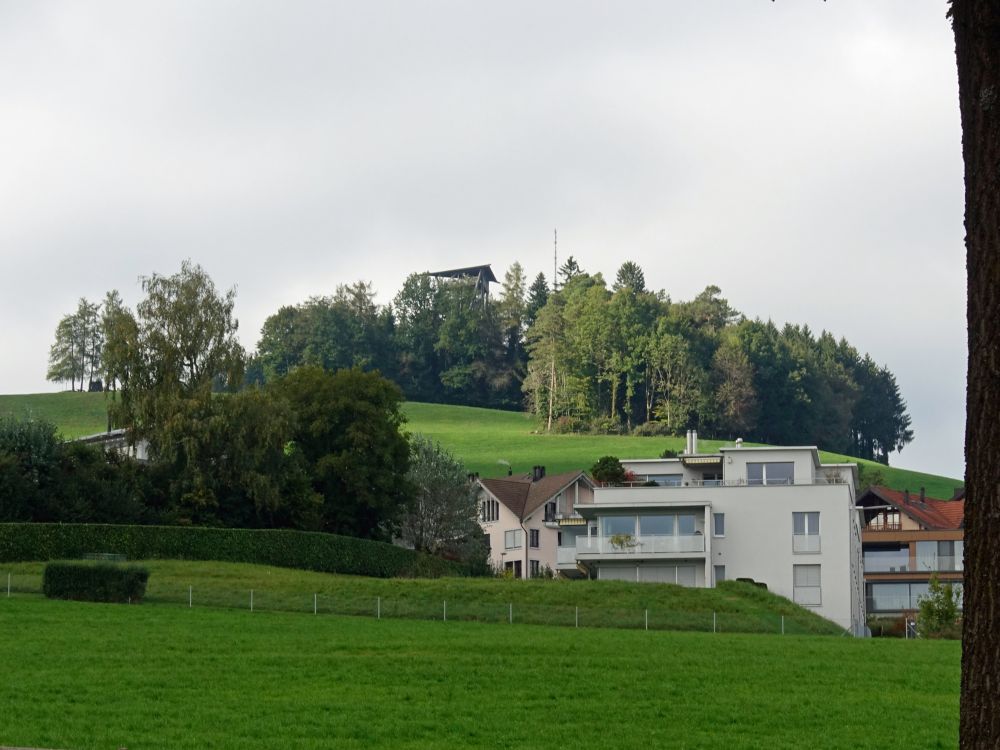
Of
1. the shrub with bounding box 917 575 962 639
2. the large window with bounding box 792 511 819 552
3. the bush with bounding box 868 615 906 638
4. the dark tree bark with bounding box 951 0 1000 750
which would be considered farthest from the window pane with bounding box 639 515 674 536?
the dark tree bark with bounding box 951 0 1000 750

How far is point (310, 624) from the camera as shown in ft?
125

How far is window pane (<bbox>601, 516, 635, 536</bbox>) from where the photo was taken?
224ft

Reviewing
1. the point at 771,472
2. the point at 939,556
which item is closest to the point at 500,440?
the point at 939,556

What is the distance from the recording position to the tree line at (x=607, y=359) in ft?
507

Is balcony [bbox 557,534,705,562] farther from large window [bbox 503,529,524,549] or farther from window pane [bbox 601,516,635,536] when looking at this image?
large window [bbox 503,529,524,549]

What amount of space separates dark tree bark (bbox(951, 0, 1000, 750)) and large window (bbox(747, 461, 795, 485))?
63894mm

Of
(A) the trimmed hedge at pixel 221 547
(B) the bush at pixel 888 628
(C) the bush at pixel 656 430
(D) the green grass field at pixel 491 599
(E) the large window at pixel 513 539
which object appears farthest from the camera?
(C) the bush at pixel 656 430

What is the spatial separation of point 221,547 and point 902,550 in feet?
151

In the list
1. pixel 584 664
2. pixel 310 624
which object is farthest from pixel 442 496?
pixel 584 664

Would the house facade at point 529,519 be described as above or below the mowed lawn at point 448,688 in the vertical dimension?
above

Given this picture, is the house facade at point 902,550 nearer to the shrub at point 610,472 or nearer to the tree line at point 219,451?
the shrub at point 610,472

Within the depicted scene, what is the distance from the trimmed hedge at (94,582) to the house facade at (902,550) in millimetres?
49470

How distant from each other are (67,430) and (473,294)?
71641 mm

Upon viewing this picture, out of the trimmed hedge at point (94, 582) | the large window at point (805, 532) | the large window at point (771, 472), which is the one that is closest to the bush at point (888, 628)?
the large window at point (805, 532)
